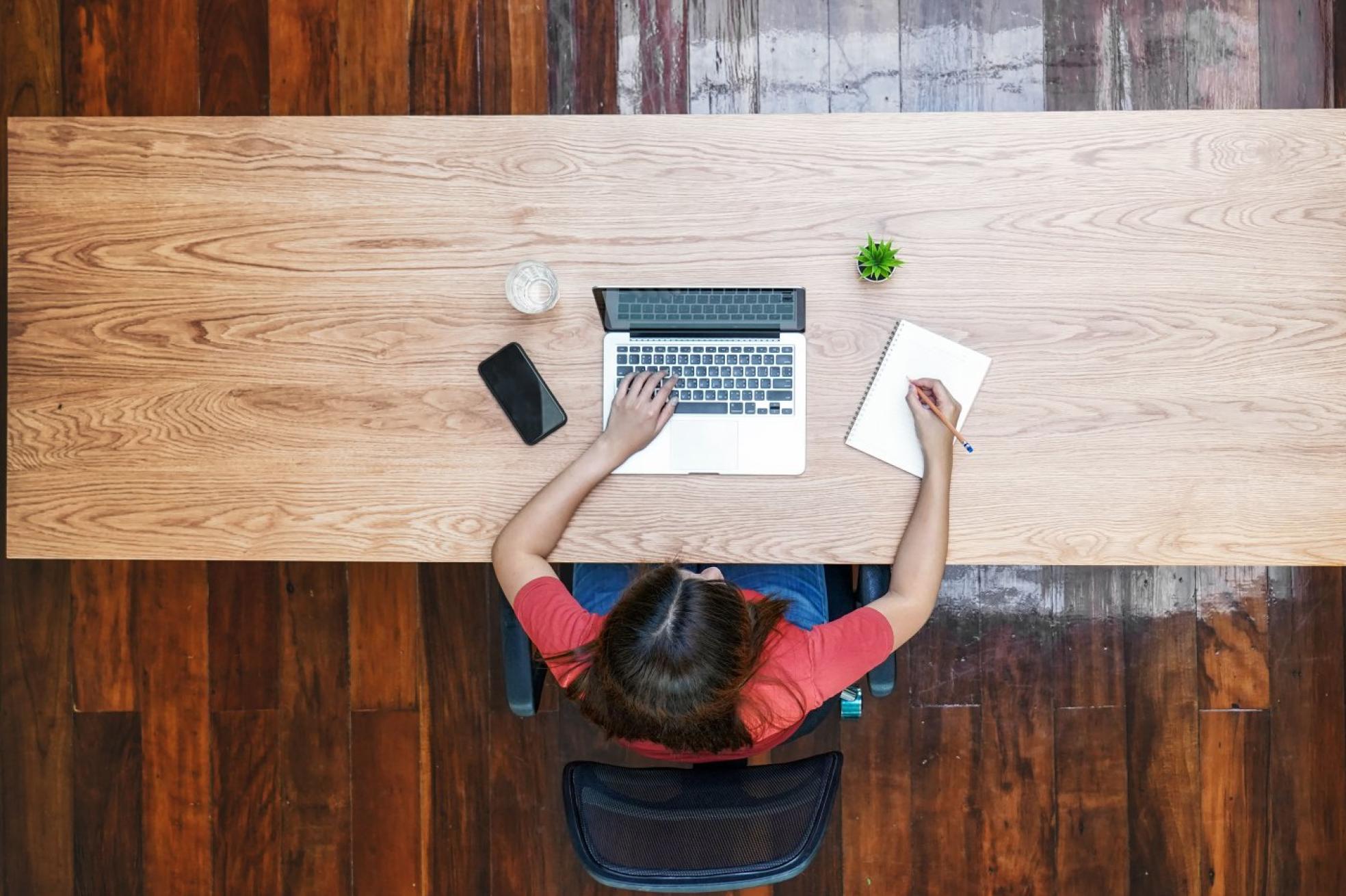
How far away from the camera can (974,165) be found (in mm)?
1250

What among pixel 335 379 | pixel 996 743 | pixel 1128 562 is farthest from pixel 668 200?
pixel 996 743

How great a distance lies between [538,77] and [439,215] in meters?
0.88

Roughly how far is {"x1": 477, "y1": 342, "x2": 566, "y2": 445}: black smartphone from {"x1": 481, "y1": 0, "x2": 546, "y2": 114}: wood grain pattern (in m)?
0.99

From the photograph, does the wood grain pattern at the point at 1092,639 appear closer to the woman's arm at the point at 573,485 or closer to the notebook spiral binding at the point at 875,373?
the notebook spiral binding at the point at 875,373

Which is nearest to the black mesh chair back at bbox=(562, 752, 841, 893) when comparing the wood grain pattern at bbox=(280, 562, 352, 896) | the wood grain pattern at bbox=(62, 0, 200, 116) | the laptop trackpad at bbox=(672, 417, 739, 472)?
the laptop trackpad at bbox=(672, 417, 739, 472)

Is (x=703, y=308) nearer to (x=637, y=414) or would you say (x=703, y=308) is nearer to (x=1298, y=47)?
(x=637, y=414)

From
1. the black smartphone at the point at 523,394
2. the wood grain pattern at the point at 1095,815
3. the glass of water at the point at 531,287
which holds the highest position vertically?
the glass of water at the point at 531,287

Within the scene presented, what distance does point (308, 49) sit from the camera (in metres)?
2.01

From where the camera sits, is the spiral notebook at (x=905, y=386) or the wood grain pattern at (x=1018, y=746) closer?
Answer: the spiral notebook at (x=905, y=386)

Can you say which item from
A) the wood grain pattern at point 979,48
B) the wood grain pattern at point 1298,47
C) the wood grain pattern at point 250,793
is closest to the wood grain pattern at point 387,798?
the wood grain pattern at point 250,793

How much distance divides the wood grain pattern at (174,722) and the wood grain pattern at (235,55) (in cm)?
114

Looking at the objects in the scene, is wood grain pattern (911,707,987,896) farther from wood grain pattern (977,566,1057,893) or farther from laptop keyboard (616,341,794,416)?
laptop keyboard (616,341,794,416)

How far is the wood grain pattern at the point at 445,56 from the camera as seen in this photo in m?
2.00

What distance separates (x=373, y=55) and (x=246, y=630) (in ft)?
4.69
